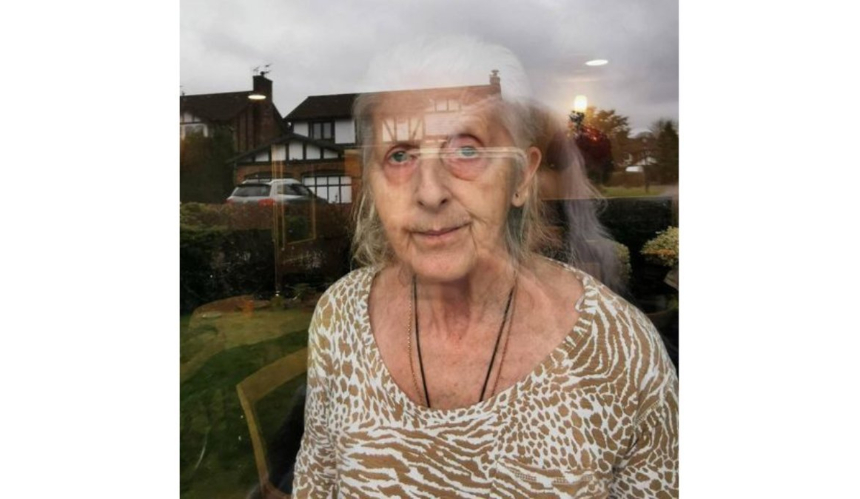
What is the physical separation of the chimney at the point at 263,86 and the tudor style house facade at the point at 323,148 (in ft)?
0.31

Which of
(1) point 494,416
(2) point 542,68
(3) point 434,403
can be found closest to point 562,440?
(1) point 494,416

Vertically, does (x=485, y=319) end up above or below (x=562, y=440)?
above

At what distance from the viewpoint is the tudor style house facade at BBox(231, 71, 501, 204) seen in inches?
70.5

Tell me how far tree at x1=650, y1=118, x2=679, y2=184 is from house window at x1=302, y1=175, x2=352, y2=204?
0.86 meters

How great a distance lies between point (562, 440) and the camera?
170 cm

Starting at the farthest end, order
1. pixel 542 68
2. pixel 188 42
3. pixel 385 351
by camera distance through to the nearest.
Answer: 1. pixel 188 42
2. pixel 385 351
3. pixel 542 68

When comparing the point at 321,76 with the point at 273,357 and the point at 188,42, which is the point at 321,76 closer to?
the point at 188,42

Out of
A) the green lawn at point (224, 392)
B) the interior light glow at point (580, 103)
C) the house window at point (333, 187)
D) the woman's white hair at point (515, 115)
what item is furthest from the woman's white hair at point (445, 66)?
the green lawn at point (224, 392)

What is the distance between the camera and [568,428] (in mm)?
1705

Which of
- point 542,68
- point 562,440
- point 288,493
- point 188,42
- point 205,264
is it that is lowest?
point 288,493

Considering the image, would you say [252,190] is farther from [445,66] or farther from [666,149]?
[666,149]

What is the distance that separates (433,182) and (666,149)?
25.2 inches

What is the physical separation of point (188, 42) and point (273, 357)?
1017 millimetres

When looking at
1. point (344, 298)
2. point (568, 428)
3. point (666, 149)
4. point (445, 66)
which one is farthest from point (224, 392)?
point (666, 149)
